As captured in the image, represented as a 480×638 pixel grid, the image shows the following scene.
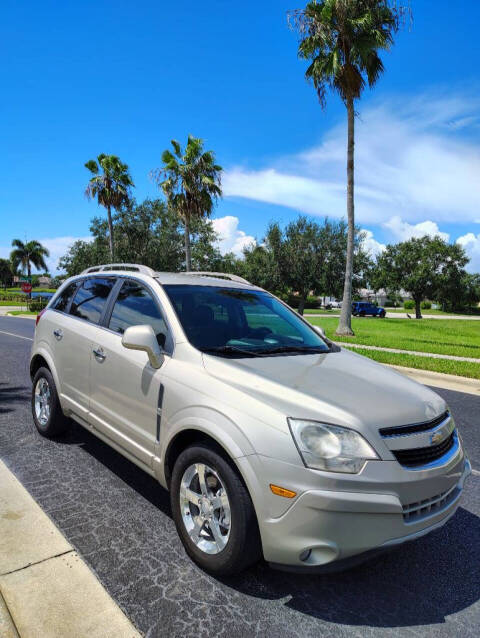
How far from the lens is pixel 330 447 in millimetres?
2111

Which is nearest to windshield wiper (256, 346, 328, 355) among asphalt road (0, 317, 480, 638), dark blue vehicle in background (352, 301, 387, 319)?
asphalt road (0, 317, 480, 638)

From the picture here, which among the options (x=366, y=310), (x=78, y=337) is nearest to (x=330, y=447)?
(x=78, y=337)

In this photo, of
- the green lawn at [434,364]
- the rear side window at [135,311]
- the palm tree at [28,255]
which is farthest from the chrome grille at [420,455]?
the palm tree at [28,255]

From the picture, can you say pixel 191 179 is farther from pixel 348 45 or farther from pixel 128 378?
pixel 128 378

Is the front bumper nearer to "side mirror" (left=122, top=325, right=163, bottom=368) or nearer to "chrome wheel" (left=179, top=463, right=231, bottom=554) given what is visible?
"chrome wheel" (left=179, top=463, right=231, bottom=554)

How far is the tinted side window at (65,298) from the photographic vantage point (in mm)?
4582

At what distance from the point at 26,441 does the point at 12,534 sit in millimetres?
1901

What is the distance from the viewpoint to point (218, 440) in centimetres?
231

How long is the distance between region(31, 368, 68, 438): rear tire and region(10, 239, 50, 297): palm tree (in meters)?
114

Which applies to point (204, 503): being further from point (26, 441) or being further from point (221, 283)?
point (26, 441)

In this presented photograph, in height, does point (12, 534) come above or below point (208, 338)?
below

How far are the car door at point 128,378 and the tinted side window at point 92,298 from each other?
216 mm

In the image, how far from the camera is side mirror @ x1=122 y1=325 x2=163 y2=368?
9.21 ft

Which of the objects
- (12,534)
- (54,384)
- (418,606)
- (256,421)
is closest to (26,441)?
(54,384)
